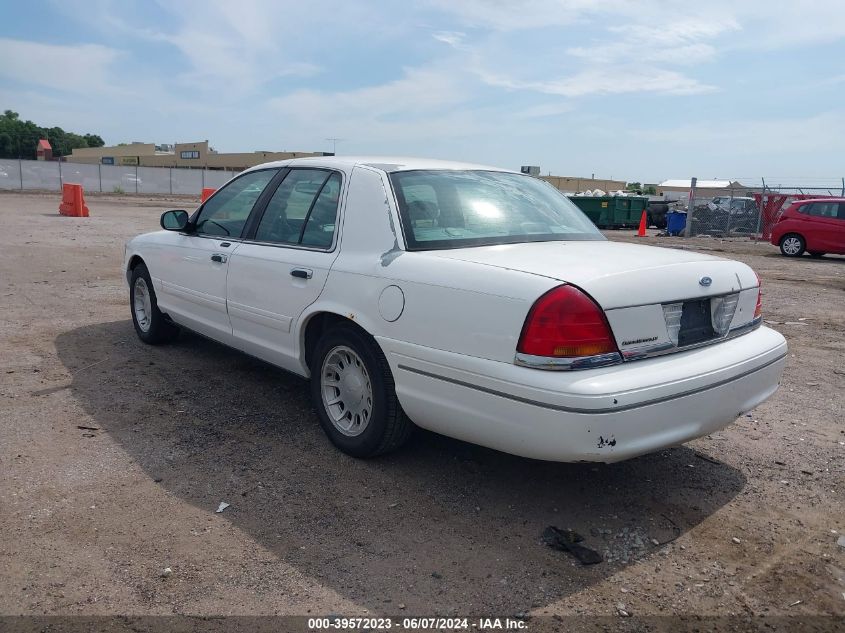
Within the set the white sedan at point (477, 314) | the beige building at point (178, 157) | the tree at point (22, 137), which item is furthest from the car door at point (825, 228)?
the tree at point (22, 137)

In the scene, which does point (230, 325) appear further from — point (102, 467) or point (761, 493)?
point (761, 493)

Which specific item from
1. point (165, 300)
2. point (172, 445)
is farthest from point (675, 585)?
point (165, 300)

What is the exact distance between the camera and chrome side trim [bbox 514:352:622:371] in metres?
2.99

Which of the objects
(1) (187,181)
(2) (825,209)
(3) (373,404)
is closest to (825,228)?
(2) (825,209)

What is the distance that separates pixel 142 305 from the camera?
21.2 feet

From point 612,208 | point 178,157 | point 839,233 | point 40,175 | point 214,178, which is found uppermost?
point 178,157

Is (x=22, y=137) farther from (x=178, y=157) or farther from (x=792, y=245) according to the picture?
(x=792, y=245)

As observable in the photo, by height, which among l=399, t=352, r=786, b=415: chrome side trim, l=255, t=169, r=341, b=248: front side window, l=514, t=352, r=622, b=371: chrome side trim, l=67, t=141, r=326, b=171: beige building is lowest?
l=399, t=352, r=786, b=415: chrome side trim

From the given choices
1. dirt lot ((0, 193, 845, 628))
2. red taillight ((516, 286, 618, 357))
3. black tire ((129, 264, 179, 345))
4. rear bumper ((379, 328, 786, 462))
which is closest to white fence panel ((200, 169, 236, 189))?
black tire ((129, 264, 179, 345))

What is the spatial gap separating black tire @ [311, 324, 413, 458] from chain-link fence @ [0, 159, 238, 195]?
1648 inches

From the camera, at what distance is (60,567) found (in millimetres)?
2932

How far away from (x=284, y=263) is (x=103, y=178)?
1721 inches

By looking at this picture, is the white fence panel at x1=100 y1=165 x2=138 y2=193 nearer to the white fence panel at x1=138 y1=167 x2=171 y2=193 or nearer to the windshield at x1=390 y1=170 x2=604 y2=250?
the white fence panel at x1=138 y1=167 x2=171 y2=193

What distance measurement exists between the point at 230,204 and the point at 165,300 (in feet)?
3.79
